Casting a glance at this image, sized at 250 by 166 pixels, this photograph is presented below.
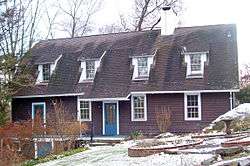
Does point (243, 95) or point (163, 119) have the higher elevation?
point (243, 95)

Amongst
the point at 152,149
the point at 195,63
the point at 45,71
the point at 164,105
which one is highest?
the point at 195,63

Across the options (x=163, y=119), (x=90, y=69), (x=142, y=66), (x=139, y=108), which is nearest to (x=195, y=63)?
(x=142, y=66)

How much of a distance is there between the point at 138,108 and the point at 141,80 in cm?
187

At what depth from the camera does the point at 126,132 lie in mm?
32500

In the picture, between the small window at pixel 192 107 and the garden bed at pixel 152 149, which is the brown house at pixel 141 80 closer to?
the small window at pixel 192 107

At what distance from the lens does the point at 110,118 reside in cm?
3312

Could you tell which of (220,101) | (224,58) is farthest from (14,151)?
(224,58)

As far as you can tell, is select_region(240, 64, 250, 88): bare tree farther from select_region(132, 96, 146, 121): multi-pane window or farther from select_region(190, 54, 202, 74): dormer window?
select_region(132, 96, 146, 121): multi-pane window

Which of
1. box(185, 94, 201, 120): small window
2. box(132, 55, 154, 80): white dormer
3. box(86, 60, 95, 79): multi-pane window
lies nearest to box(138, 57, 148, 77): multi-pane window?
box(132, 55, 154, 80): white dormer

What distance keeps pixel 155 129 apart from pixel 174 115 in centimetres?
153

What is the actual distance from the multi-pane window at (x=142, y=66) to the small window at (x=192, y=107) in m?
3.56

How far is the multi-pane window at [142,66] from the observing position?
3303cm

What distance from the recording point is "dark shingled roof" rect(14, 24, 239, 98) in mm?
31328

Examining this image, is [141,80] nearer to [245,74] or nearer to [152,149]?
[152,149]
